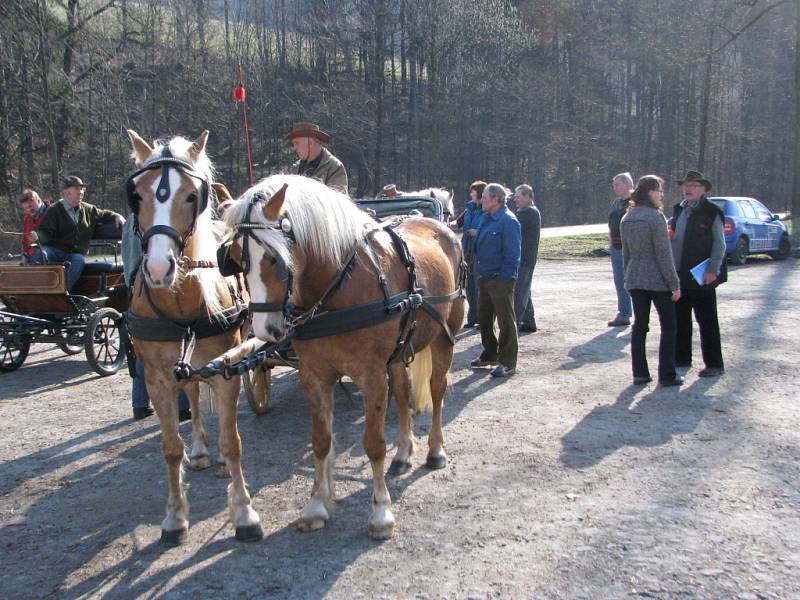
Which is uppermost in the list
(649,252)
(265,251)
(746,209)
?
(265,251)

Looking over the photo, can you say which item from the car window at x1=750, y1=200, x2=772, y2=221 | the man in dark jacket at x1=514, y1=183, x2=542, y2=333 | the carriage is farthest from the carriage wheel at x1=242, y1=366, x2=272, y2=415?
the car window at x1=750, y1=200, x2=772, y2=221

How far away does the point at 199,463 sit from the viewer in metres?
4.87

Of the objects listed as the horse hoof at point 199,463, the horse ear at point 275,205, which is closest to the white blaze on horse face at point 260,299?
the horse ear at point 275,205

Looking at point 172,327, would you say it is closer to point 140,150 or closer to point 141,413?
point 140,150

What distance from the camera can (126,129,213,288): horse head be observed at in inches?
125

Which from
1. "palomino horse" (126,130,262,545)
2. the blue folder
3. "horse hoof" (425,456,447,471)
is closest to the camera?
"palomino horse" (126,130,262,545)

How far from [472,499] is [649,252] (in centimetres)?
345

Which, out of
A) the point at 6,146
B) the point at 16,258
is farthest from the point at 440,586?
the point at 6,146

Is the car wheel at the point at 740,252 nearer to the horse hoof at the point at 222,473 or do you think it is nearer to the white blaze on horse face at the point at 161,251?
the horse hoof at the point at 222,473

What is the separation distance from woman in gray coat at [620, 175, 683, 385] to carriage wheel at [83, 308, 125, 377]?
18.3 ft

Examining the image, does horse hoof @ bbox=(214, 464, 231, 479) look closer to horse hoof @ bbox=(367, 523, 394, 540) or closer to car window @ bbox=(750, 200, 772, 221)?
horse hoof @ bbox=(367, 523, 394, 540)

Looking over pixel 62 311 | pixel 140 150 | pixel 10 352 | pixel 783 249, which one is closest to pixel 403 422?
pixel 140 150

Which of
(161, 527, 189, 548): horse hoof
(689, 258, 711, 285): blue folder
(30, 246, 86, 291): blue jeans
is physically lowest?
(161, 527, 189, 548): horse hoof

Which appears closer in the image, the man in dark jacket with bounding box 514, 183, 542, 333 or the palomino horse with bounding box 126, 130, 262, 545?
the palomino horse with bounding box 126, 130, 262, 545
